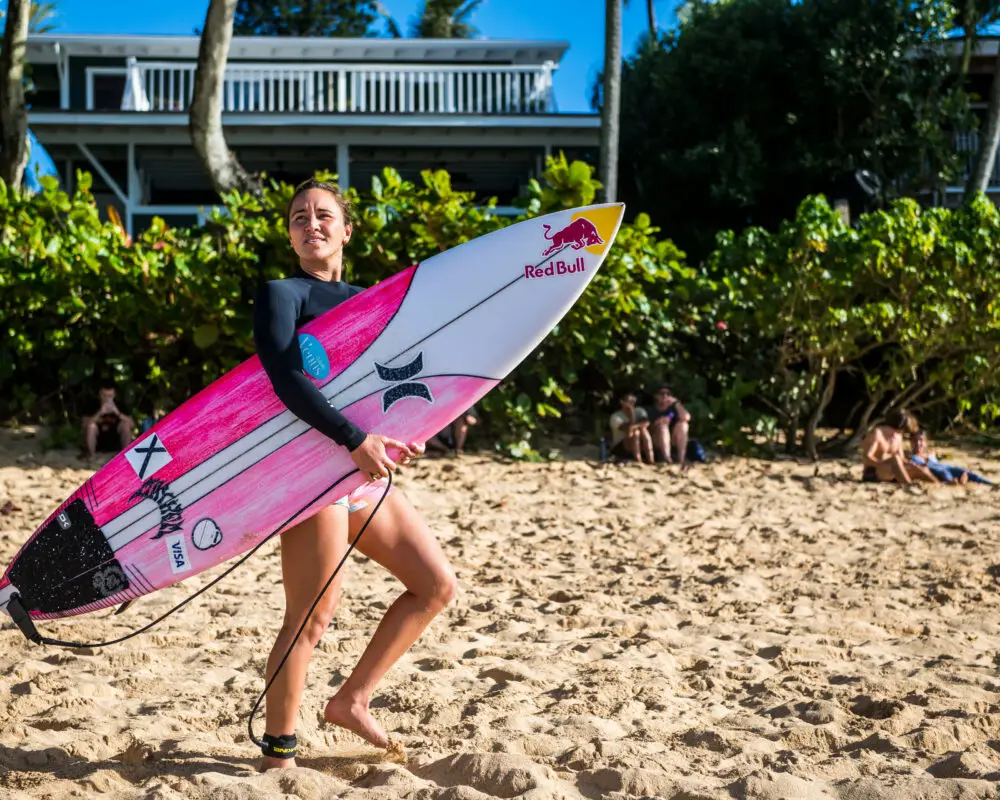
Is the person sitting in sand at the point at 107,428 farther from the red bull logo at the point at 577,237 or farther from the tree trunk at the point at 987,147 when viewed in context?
the tree trunk at the point at 987,147

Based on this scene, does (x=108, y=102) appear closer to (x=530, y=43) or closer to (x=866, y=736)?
(x=530, y=43)

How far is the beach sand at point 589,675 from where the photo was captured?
2303 mm

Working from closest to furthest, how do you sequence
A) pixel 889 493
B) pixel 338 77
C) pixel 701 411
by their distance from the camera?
1. pixel 889 493
2. pixel 701 411
3. pixel 338 77

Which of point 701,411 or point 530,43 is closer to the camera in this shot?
point 701,411

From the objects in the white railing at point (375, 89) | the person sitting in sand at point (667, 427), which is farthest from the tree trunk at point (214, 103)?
the white railing at point (375, 89)

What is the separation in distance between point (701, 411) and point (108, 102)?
45.1 ft

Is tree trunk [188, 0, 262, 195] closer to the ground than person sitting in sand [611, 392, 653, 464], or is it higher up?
higher up

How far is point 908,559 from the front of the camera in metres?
4.86

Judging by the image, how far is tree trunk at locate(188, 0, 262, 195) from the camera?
793cm

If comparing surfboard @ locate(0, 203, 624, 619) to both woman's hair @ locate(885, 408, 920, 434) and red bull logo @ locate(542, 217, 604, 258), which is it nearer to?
red bull logo @ locate(542, 217, 604, 258)

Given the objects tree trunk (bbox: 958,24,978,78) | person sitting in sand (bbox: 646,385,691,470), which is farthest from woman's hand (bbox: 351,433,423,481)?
tree trunk (bbox: 958,24,978,78)

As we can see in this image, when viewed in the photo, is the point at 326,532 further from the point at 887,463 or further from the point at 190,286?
the point at 887,463

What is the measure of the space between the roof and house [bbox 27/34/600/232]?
0.02m

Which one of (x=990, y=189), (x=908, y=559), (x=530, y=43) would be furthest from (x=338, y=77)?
(x=908, y=559)
